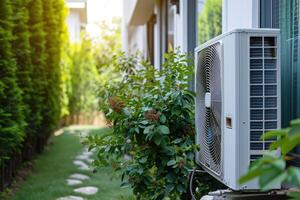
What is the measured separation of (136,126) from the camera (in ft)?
10.1

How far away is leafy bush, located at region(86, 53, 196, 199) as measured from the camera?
10.1 feet

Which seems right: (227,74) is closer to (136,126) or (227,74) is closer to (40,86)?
(136,126)

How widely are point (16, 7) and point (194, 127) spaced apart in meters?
3.06

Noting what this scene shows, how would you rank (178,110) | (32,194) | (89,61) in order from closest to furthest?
(178,110), (32,194), (89,61)

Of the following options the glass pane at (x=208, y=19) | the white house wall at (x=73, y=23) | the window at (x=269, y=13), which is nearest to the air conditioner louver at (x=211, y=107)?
the window at (x=269, y=13)

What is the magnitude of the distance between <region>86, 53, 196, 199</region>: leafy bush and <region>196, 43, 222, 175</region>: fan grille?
201 millimetres

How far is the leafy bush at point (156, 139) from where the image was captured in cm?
308

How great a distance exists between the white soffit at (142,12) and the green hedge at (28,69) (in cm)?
158

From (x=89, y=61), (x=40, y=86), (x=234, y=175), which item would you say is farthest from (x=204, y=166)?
(x=89, y=61)

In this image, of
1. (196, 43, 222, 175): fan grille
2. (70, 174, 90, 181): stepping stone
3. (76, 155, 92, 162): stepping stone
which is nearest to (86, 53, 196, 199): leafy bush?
(196, 43, 222, 175): fan grille

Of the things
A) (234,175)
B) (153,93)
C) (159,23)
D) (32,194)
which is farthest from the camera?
(159,23)

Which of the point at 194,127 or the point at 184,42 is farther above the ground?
the point at 184,42

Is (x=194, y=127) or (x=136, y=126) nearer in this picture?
(x=136, y=126)

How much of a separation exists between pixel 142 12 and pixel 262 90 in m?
7.89
